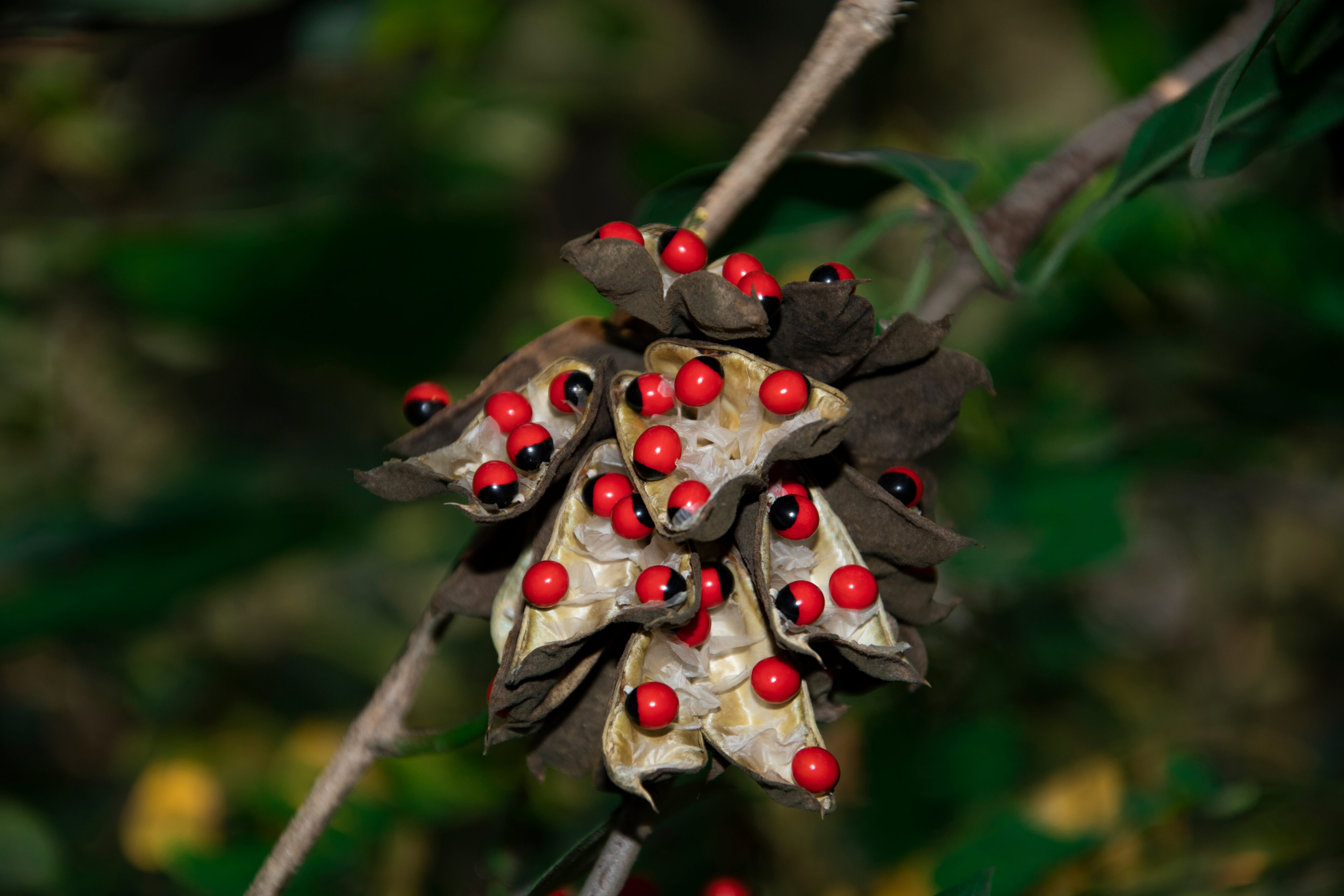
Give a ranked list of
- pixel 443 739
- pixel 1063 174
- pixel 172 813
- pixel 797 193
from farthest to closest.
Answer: pixel 172 813, pixel 797 193, pixel 1063 174, pixel 443 739

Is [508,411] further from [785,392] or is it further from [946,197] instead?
[946,197]

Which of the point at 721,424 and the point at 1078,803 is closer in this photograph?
the point at 721,424

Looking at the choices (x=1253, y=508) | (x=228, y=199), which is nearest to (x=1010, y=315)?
(x=1253, y=508)

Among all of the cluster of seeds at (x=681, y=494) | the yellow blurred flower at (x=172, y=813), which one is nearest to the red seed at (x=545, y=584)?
the cluster of seeds at (x=681, y=494)

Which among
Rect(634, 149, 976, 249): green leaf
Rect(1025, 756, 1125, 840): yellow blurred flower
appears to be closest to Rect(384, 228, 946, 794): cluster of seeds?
Rect(634, 149, 976, 249): green leaf

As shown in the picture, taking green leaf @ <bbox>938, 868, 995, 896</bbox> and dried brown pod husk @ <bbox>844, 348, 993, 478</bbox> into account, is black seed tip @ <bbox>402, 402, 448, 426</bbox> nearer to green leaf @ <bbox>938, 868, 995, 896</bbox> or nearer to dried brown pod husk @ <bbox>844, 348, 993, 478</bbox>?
dried brown pod husk @ <bbox>844, 348, 993, 478</bbox>

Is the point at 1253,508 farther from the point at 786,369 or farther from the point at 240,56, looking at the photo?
the point at 240,56

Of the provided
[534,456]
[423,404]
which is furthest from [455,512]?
[534,456]
